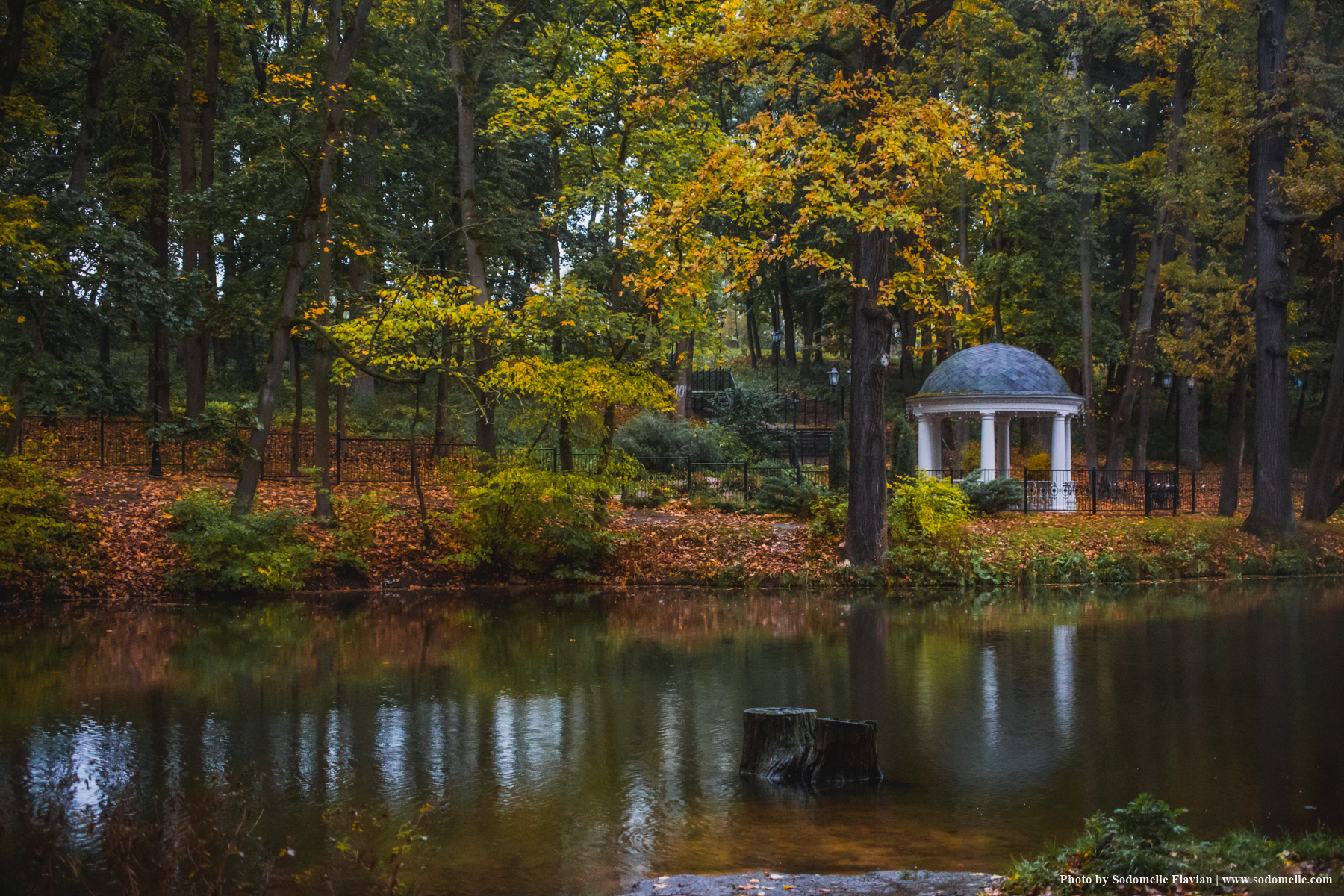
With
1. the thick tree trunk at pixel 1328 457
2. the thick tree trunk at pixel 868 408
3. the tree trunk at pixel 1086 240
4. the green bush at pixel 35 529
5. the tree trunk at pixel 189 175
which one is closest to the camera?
the green bush at pixel 35 529

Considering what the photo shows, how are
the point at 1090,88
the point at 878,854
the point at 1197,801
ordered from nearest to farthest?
the point at 878,854, the point at 1197,801, the point at 1090,88

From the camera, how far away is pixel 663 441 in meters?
25.6

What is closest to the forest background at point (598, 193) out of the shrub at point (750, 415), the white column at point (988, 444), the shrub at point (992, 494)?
the shrub at point (750, 415)

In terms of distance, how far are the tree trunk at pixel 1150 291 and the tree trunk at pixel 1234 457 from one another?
Answer: 2690 millimetres

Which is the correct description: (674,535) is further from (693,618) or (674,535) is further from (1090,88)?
(1090,88)

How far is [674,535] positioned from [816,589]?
10.8 ft

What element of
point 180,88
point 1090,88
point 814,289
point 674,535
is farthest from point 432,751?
point 814,289

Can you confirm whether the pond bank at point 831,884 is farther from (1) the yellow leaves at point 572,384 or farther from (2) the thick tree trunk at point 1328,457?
(2) the thick tree trunk at point 1328,457

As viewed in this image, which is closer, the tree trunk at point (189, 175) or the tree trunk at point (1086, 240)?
the tree trunk at point (189, 175)

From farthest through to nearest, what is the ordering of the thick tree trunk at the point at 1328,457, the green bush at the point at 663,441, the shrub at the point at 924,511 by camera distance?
the green bush at the point at 663,441, the thick tree trunk at the point at 1328,457, the shrub at the point at 924,511

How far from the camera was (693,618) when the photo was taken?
48.2 feet

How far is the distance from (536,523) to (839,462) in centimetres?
862

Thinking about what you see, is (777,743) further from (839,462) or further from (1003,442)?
(1003,442)

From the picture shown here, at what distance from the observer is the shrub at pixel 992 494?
75.1ft
